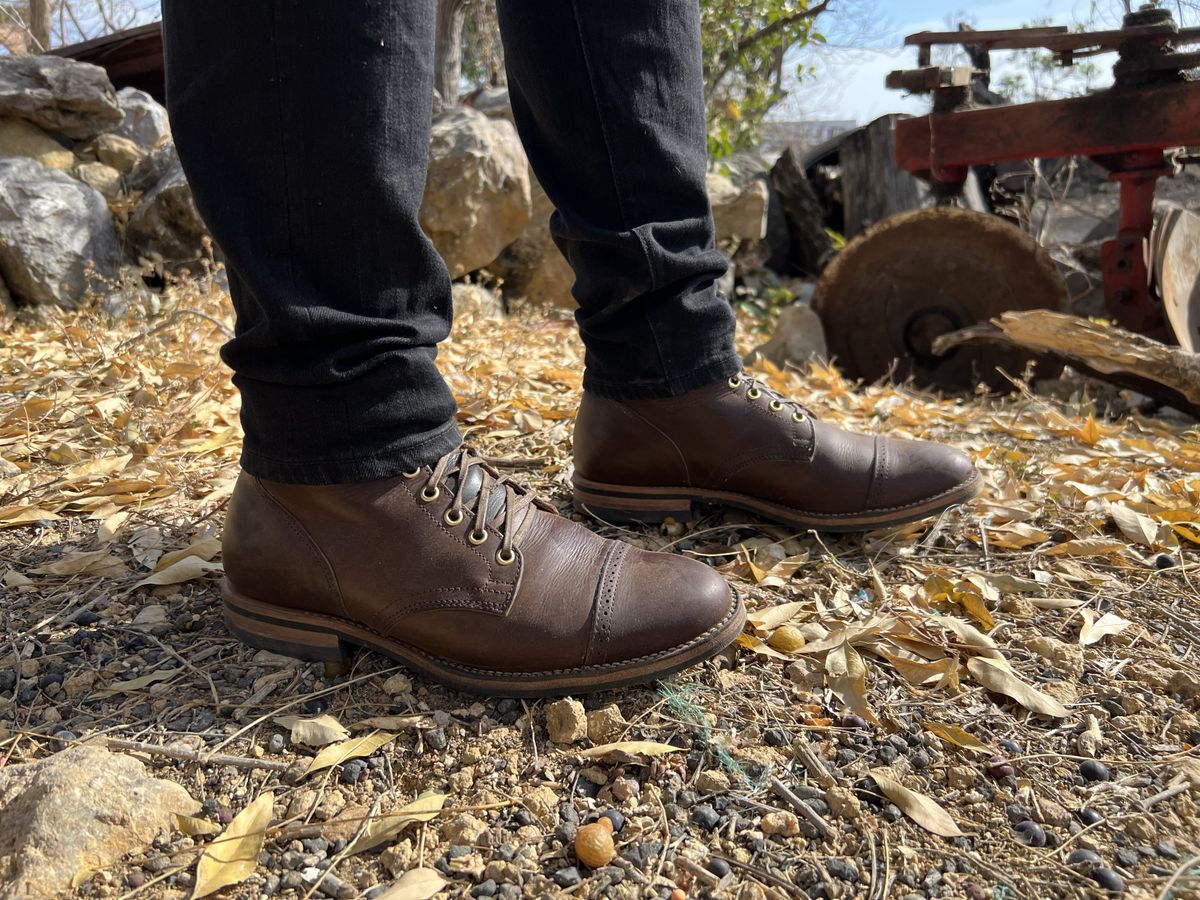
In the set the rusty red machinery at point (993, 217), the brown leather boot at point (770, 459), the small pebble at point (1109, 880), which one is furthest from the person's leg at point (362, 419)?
the rusty red machinery at point (993, 217)

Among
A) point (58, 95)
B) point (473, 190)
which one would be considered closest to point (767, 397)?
point (473, 190)

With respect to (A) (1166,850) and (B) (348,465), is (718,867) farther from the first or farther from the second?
(B) (348,465)

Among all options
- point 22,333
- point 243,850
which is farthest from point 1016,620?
point 22,333

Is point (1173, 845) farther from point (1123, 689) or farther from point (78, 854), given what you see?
point (78, 854)

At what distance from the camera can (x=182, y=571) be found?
4.63 ft

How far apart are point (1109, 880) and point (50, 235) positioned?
12.3 ft

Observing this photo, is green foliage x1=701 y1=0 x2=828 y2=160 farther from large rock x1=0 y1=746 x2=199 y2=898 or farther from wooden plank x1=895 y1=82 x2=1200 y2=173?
large rock x1=0 y1=746 x2=199 y2=898

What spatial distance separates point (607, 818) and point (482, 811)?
0.14 meters

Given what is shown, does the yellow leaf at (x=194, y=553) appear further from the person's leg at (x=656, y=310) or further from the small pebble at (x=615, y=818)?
the small pebble at (x=615, y=818)

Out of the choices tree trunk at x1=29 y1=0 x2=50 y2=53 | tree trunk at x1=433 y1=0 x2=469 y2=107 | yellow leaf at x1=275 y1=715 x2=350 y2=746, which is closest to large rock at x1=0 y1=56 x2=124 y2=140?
tree trunk at x1=433 y1=0 x2=469 y2=107

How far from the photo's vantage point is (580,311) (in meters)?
1.50

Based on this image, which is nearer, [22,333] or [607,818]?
[607,818]

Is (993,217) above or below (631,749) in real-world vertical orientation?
above

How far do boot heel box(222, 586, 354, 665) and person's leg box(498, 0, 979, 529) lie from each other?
0.60 metres
